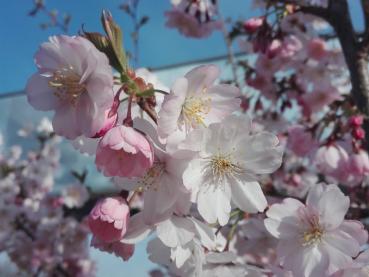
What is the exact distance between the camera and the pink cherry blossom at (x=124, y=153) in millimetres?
785

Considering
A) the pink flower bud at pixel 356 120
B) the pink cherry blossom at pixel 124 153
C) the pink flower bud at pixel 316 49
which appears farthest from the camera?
the pink flower bud at pixel 316 49

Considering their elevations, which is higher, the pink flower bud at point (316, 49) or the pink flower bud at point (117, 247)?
the pink flower bud at point (117, 247)

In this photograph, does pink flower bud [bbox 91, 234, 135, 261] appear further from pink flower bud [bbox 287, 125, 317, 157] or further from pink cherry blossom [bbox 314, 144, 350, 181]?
pink flower bud [bbox 287, 125, 317, 157]

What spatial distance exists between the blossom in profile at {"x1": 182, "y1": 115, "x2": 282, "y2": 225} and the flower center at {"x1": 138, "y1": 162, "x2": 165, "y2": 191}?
6 centimetres

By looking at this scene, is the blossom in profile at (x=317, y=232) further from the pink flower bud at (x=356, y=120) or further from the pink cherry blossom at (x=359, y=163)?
the pink cherry blossom at (x=359, y=163)

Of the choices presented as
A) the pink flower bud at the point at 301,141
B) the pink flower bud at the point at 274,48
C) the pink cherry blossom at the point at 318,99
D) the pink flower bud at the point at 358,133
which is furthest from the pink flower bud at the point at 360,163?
the pink cherry blossom at the point at 318,99

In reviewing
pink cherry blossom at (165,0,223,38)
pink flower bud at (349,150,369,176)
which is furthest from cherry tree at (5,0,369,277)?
pink cherry blossom at (165,0,223,38)

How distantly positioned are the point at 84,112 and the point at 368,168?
4.39ft

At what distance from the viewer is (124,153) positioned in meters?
0.81

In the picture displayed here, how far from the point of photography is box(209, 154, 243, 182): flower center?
3.11 feet

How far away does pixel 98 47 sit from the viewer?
2.76ft

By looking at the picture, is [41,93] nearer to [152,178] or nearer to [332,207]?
A: [152,178]

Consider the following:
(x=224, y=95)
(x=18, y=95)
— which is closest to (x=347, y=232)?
(x=224, y=95)

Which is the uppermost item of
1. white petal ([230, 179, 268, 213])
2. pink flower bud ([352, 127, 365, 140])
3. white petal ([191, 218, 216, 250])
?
white petal ([230, 179, 268, 213])
